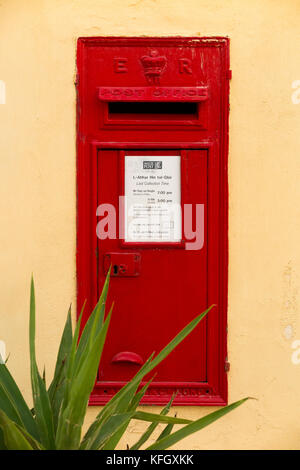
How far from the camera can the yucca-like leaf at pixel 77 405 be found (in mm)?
1486

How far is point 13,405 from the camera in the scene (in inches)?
63.6

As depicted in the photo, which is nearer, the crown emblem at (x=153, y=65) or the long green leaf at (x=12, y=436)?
the long green leaf at (x=12, y=436)

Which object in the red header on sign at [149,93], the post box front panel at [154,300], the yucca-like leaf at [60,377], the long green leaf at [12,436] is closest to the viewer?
the long green leaf at [12,436]

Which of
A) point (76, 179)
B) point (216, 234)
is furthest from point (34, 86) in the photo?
point (216, 234)

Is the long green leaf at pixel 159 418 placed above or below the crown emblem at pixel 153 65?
below

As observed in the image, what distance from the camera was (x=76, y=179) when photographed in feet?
8.46

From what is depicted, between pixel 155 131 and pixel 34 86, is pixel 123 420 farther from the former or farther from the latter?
pixel 34 86

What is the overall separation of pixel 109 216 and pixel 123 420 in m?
1.16

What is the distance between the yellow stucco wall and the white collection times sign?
27 centimetres

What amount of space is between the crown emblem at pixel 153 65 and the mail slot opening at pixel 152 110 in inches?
4.3

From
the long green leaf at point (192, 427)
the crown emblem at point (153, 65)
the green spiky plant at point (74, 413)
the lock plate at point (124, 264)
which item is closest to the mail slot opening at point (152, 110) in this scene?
the crown emblem at point (153, 65)

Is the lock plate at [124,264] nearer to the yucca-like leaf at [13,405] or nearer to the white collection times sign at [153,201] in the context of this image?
the white collection times sign at [153,201]

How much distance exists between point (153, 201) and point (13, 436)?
4.46 ft

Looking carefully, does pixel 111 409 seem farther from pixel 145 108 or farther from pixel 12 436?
pixel 145 108
